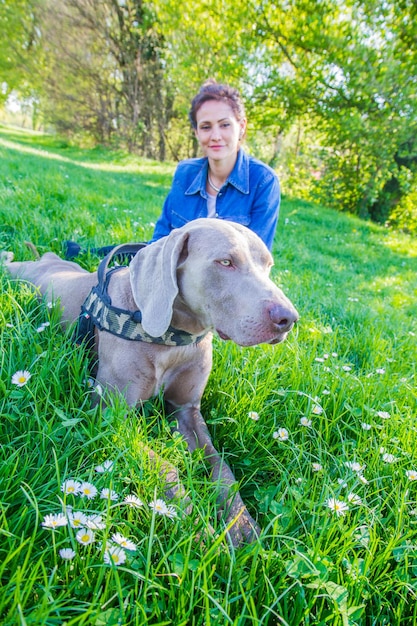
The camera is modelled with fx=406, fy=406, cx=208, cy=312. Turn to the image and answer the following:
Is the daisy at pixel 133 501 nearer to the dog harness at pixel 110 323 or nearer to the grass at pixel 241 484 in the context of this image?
the grass at pixel 241 484

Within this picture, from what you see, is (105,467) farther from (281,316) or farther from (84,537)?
(281,316)

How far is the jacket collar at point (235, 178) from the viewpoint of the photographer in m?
3.10

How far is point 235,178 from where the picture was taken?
3098 mm

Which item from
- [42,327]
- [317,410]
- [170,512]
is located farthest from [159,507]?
[42,327]

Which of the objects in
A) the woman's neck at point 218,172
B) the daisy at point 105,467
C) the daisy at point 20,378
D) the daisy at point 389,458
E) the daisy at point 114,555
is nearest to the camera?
the daisy at point 114,555

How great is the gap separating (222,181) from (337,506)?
257 centimetres

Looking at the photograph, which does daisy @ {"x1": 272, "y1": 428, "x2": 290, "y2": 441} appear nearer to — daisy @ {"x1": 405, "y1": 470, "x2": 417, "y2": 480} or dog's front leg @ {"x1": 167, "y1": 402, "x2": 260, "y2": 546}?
dog's front leg @ {"x1": 167, "y1": 402, "x2": 260, "y2": 546}

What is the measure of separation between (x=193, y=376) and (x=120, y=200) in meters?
4.45

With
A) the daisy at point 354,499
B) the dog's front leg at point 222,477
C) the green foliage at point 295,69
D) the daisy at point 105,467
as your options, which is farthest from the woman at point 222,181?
the green foliage at point 295,69

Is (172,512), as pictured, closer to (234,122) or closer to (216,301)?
(216,301)

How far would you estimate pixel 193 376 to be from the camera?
192 centimetres

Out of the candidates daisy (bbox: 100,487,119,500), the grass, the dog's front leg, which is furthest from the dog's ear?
daisy (bbox: 100,487,119,500)

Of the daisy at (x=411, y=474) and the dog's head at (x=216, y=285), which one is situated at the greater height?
the dog's head at (x=216, y=285)

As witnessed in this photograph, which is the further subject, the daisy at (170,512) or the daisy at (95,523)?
the daisy at (170,512)
